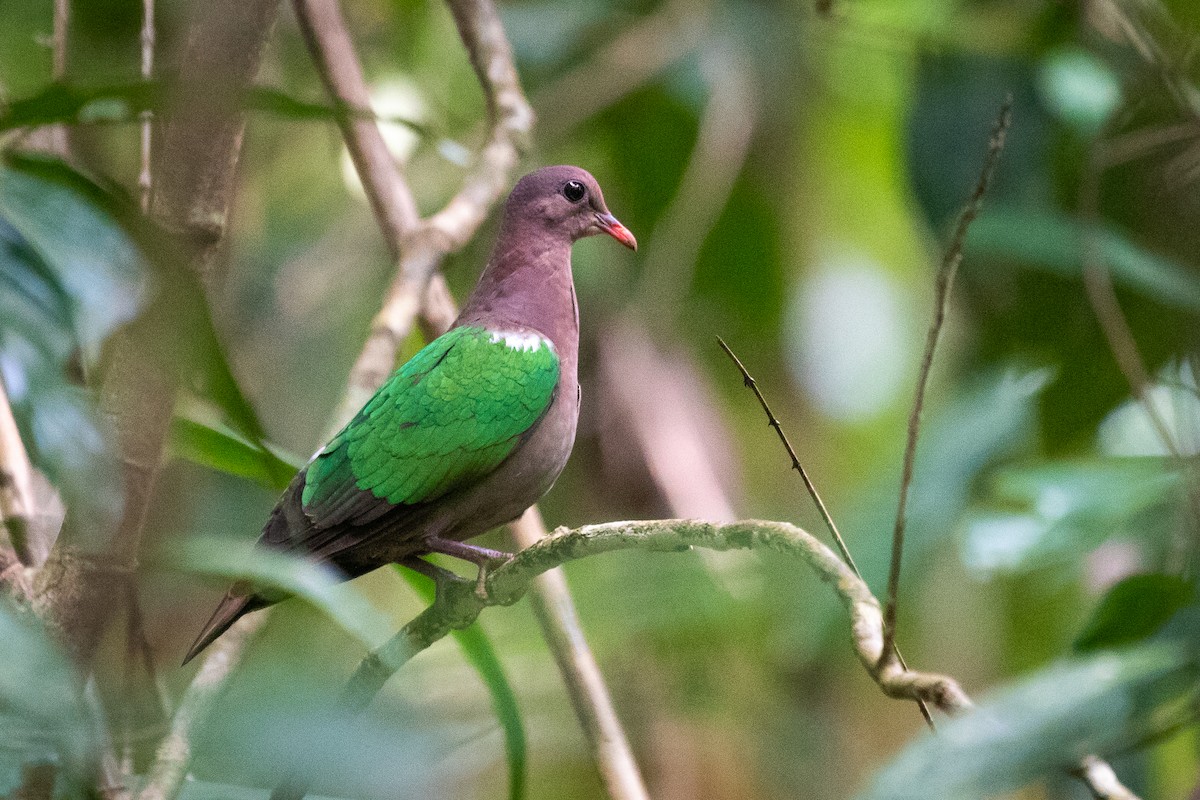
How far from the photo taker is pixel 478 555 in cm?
285

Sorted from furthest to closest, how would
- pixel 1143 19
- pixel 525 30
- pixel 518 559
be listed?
pixel 525 30 → pixel 1143 19 → pixel 518 559

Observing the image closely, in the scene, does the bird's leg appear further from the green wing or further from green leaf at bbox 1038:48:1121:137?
green leaf at bbox 1038:48:1121:137

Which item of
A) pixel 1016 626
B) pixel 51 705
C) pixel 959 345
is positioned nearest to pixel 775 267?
pixel 959 345

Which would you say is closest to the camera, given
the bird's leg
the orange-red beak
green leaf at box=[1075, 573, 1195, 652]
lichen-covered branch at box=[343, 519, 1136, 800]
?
lichen-covered branch at box=[343, 519, 1136, 800]

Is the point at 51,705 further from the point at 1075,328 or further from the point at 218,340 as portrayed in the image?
the point at 1075,328

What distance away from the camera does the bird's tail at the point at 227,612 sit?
2645 mm

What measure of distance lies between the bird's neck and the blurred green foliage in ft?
2.05

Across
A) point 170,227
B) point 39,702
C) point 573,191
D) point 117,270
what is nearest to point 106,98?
point 170,227

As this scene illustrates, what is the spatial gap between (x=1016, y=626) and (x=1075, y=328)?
4.38 feet


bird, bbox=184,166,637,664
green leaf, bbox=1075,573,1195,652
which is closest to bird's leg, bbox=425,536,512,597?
bird, bbox=184,166,637,664

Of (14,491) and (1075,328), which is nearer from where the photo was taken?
(14,491)


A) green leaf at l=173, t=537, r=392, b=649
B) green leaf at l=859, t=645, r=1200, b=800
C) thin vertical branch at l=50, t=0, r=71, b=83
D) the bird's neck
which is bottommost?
green leaf at l=859, t=645, r=1200, b=800

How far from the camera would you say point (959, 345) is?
572 cm

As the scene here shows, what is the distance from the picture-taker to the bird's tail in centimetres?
264
